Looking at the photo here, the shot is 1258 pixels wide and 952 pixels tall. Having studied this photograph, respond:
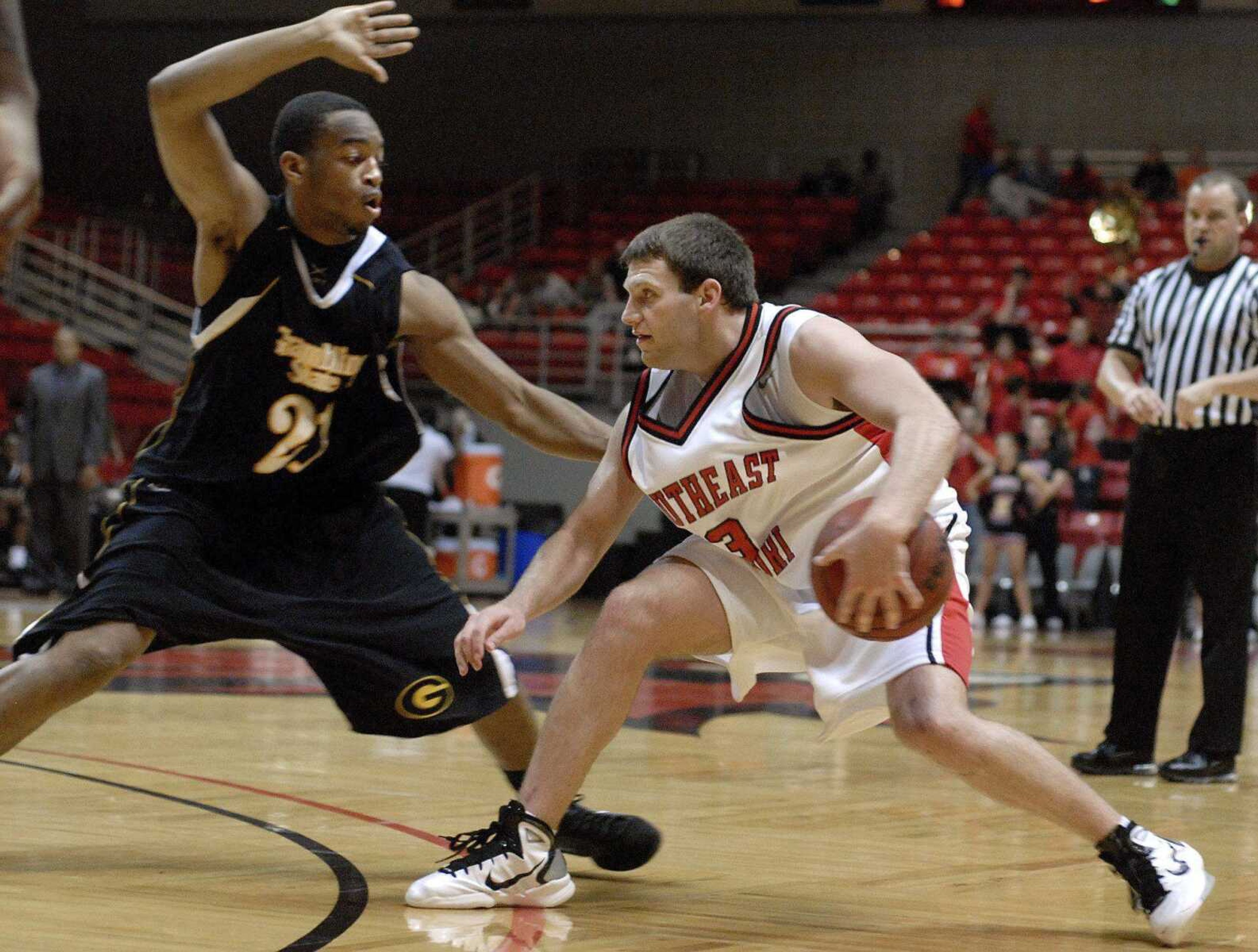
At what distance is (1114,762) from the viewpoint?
20.0 feet

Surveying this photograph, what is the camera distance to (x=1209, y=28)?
67.2ft

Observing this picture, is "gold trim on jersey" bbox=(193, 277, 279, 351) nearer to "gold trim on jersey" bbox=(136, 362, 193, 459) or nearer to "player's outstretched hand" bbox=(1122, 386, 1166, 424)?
"gold trim on jersey" bbox=(136, 362, 193, 459)

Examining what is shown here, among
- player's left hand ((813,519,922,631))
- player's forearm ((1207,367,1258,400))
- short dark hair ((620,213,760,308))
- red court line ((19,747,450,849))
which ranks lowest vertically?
red court line ((19,747,450,849))

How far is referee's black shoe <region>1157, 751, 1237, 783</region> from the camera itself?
6.02 m

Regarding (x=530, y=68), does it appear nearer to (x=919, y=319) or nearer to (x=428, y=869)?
(x=919, y=319)

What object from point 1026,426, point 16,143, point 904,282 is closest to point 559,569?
point 16,143

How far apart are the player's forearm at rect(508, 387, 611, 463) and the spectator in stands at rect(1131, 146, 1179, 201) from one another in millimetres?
15865

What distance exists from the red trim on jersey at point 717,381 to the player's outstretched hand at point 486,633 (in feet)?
1.60

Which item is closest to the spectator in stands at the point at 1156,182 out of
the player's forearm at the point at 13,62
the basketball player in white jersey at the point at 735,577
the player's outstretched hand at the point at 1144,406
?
the player's outstretched hand at the point at 1144,406

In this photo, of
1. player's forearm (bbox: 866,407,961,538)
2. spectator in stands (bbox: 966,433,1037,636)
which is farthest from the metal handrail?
player's forearm (bbox: 866,407,961,538)

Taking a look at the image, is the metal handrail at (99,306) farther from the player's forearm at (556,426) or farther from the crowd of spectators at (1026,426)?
the player's forearm at (556,426)

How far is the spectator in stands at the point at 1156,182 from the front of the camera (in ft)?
63.1

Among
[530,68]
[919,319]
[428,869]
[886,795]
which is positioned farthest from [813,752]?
[530,68]

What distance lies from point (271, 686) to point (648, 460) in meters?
4.77
